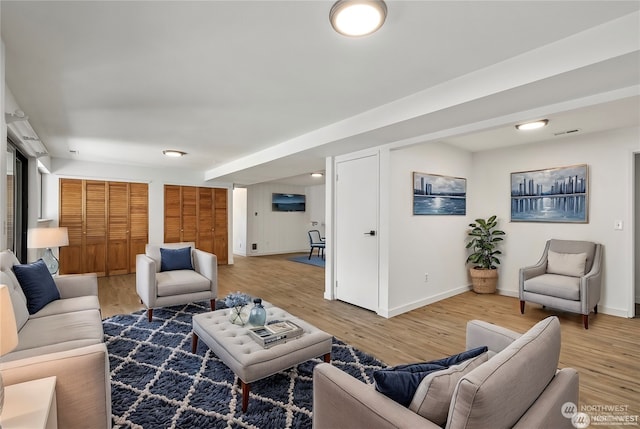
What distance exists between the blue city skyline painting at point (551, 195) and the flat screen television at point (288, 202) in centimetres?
651

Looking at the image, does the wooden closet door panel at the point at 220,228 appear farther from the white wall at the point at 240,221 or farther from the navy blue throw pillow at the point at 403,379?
the navy blue throw pillow at the point at 403,379

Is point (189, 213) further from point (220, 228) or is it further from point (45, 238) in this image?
point (45, 238)

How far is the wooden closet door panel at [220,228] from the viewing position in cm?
739

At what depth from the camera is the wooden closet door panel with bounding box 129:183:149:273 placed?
20.8 ft

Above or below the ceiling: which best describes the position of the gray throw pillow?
below

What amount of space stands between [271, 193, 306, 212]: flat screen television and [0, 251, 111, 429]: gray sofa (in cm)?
696

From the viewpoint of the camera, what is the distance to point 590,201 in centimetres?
402

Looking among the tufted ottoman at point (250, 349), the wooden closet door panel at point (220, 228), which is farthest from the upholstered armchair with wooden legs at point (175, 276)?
the wooden closet door panel at point (220, 228)

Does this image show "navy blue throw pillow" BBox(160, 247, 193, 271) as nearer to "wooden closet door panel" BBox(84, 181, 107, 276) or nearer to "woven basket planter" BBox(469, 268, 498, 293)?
"wooden closet door panel" BBox(84, 181, 107, 276)

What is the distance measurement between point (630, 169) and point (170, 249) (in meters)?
5.89

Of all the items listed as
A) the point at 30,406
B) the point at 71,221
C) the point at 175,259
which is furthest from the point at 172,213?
the point at 30,406

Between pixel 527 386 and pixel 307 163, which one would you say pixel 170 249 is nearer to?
pixel 307 163

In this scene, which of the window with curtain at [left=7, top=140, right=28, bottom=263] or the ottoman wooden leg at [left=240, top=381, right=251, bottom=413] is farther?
the window with curtain at [left=7, top=140, right=28, bottom=263]

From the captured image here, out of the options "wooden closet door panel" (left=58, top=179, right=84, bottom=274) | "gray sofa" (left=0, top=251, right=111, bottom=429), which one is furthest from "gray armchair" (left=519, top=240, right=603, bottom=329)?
"wooden closet door panel" (left=58, top=179, right=84, bottom=274)
